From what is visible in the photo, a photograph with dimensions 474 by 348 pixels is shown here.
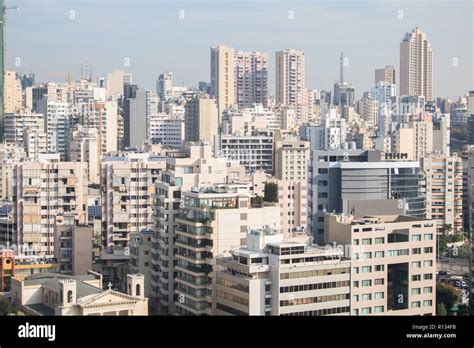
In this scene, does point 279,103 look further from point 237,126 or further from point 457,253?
point 457,253

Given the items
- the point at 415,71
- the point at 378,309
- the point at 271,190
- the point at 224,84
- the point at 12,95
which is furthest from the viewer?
the point at 12,95

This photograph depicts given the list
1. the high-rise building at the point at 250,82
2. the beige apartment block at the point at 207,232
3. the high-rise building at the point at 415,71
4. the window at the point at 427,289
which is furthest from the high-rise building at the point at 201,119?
the window at the point at 427,289

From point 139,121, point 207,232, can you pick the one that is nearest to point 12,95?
point 139,121

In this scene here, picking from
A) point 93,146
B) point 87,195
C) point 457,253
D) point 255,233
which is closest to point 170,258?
point 255,233

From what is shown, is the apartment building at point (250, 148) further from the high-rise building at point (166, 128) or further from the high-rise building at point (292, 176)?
the high-rise building at point (166, 128)

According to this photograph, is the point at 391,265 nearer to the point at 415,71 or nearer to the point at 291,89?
the point at 415,71

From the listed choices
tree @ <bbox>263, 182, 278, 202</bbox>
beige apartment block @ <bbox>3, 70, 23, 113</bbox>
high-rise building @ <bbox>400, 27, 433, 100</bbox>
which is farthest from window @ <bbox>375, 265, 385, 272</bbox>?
beige apartment block @ <bbox>3, 70, 23, 113</bbox>

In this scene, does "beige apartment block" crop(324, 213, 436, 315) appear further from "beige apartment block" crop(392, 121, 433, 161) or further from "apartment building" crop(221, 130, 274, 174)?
"apartment building" crop(221, 130, 274, 174)

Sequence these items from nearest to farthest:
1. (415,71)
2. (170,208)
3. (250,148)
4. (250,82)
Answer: (170,208)
(415,71)
(250,82)
(250,148)
